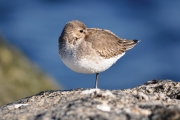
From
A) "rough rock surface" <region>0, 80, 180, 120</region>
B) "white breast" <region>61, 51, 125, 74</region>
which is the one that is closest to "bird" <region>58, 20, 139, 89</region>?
"white breast" <region>61, 51, 125, 74</region>

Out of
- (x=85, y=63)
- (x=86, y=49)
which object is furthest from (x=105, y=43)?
(x=85, y=63)

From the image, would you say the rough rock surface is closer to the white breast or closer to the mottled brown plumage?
the white breast

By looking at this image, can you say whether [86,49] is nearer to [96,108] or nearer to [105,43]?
[105,43]

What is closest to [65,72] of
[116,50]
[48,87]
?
[48,87]

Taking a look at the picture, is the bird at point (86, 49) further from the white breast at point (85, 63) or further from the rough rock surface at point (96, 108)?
the rough rock surface at point (96, 108)

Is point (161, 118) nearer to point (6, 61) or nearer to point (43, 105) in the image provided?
point (43, 105)
